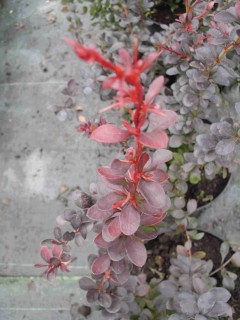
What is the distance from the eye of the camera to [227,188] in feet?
5.68

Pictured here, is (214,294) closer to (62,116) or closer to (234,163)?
(234,163)

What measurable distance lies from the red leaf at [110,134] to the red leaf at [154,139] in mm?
37

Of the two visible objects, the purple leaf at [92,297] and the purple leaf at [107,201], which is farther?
the purple leaf at [92,297]

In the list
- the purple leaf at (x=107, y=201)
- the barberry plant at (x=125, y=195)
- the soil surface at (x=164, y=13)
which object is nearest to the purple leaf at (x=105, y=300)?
the barberry plant at (x=125, y=195)

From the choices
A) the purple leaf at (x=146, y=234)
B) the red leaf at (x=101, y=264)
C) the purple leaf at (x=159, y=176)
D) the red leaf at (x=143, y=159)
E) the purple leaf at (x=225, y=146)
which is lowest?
the red leaf at (x=101, y=264)

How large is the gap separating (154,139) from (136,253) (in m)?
0.37

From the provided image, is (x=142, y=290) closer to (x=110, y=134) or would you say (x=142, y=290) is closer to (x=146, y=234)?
(x=146, y=234)

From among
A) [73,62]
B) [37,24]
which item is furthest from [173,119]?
[37,24]

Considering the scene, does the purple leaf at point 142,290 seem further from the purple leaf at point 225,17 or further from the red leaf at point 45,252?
the purple leaf at point 225,17

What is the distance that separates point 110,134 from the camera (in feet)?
2.35

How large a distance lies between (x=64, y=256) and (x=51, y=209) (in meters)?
0.84

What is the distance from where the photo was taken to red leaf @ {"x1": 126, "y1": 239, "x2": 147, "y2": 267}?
940mm

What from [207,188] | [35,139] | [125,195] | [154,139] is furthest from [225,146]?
[35,139]

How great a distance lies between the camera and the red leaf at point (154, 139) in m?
0.67
